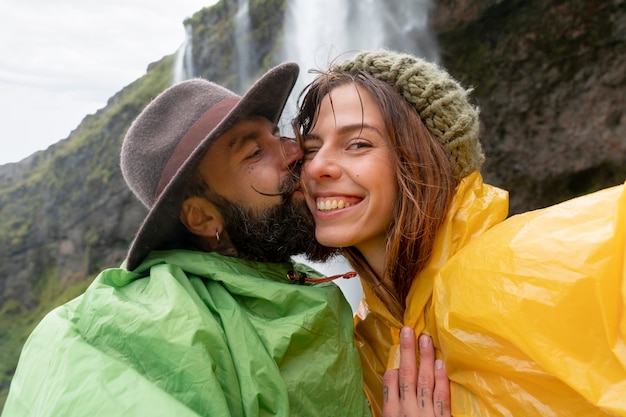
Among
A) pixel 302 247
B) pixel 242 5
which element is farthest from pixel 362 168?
pixel 242 5

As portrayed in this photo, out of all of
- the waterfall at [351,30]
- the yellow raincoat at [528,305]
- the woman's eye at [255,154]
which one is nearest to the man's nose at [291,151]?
the woman's eye at [255,154]

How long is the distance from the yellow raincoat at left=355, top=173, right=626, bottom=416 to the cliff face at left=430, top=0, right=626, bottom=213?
785 cm

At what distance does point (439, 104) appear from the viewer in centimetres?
229

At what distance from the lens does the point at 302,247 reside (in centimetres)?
266

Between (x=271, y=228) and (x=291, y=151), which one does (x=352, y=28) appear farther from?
(x=271, y=228)

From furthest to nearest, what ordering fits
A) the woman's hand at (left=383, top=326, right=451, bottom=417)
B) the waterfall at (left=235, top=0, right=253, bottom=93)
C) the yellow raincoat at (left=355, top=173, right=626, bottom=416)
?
1. the waterfall at (left=235, top=0, right=253, bottom=93)
2. the woman's hand at (left=383, top=326, right=451, bottom=417)
3. the yellow raincoat at (left=355, top=173, right=626, bottom=416)

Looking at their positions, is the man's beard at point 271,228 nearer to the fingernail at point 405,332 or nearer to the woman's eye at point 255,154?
the woman's eye at point 255,154

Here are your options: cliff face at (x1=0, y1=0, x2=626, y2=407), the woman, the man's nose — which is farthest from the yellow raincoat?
cliff face at (x1=0, y1=0, x2=626, y2=407)

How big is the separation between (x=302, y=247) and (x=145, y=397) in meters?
1.27

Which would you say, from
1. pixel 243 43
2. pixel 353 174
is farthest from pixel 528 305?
pixel 243 43

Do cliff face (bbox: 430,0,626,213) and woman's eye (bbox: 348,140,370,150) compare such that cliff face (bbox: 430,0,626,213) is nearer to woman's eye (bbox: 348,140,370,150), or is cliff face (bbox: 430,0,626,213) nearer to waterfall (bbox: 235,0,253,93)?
waterfall (bbox: 235,0,253,93)

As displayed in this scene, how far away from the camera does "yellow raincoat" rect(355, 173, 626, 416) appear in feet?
5.13

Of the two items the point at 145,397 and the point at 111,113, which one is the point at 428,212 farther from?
the point at 111,113

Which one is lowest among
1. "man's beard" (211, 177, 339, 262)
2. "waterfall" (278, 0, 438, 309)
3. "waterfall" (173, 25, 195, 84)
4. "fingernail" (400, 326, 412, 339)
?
"fingernail" (400, 326, 412, 339)
